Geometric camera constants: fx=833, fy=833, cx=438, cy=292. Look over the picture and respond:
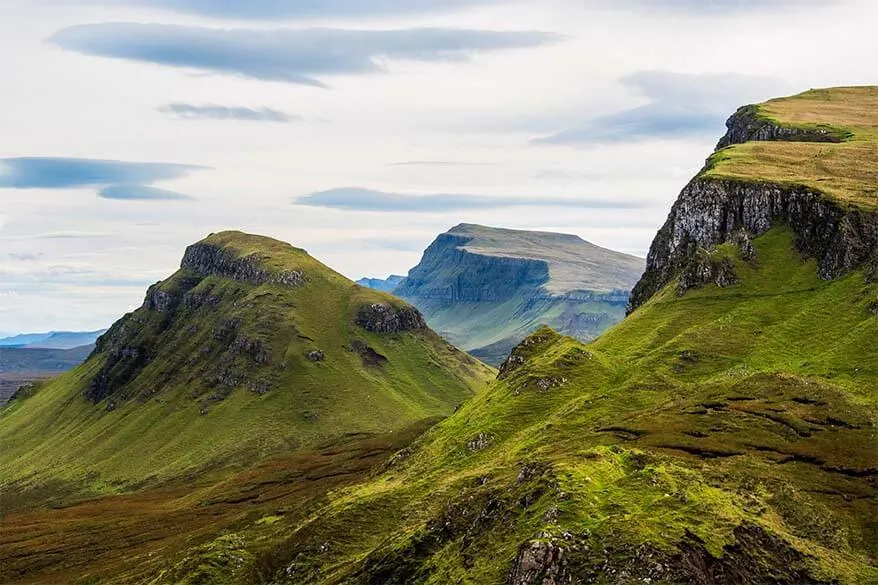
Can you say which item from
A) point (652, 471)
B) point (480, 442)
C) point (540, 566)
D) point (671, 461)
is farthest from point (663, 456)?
point (480, 442)

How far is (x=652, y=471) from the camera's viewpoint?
10519cm

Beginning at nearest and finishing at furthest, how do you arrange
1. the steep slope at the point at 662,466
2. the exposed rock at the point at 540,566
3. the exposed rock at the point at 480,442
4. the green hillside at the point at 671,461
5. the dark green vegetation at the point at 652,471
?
1. the exposed rock at the point at 540,566
2. the steep slope at the point at 662,466
3. the green hillside at the point at 671,461
4. the dark green vegetation at the point at 652,471
5. the exposed rock at the point at 480,442

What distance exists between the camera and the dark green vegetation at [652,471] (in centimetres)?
8794

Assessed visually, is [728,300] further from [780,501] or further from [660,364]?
[780,501]

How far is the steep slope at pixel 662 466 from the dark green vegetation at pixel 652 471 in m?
0.34

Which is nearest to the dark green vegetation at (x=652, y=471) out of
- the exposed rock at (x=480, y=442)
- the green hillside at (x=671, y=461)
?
the green hillside at (x=671, y=461)

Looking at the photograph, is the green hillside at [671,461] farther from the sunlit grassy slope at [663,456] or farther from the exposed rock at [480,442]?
the exposed rock at [480,442]

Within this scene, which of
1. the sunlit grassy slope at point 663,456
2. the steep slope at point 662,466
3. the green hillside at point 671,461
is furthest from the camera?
the sunlit grassy slope at point 663,456

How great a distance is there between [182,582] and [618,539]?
3174 inches

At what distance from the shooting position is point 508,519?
10006cm

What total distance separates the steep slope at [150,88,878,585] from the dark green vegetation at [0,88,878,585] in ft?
1.12

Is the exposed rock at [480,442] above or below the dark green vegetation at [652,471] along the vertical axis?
below

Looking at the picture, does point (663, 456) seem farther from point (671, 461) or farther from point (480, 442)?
point (480, 442)

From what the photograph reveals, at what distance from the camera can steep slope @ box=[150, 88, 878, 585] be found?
87.5 metres
